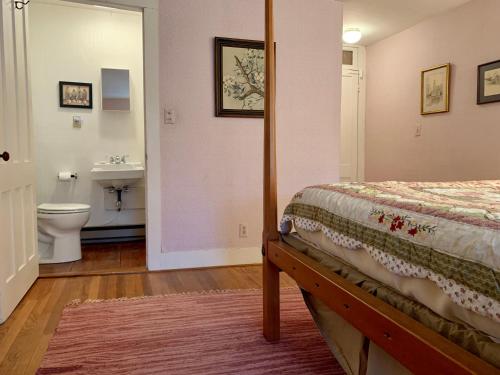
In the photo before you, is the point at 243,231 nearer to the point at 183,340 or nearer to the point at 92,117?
the point at 183,340

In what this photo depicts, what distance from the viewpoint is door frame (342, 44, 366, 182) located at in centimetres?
464

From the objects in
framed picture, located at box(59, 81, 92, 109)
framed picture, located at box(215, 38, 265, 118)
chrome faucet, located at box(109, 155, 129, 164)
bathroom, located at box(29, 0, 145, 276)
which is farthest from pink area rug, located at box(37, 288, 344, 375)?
framed picture, located at box(59, 81, 92, 109)

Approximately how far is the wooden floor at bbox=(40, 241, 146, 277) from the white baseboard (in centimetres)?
17

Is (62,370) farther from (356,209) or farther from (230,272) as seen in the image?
(230,272)

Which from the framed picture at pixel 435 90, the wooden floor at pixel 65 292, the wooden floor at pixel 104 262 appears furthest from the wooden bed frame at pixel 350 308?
the framed picture at pixel 435 90

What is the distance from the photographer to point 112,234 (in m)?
4.10

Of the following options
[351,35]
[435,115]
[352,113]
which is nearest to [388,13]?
[351,35]

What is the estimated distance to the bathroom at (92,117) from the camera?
379cm

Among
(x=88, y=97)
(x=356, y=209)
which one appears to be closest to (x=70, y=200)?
(x=88, y=97)

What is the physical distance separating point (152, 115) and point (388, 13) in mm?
2360

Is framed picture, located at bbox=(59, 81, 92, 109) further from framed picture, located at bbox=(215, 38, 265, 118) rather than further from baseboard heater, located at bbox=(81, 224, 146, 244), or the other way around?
framed picture, located at bbox=(215, 38, 265, 118)

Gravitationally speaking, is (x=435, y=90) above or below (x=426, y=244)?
above

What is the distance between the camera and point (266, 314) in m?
1.76

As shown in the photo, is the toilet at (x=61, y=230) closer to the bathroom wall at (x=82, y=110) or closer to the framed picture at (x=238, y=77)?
the bathroom wall at (x=82, y=110)
